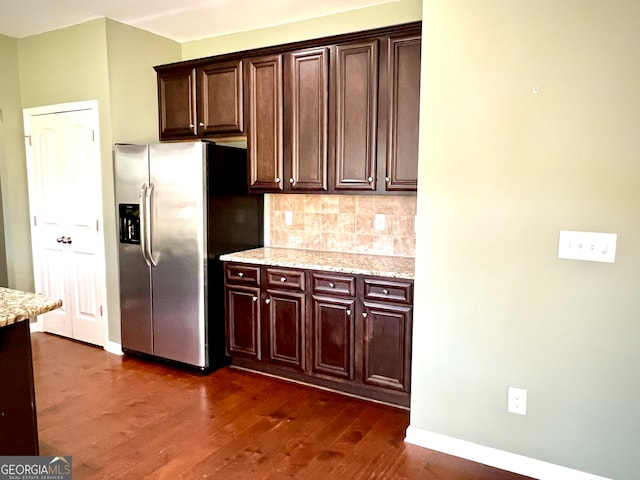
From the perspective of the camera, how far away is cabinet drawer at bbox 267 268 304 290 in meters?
3.07

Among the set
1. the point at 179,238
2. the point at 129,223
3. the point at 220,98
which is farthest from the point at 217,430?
the point at 220,98

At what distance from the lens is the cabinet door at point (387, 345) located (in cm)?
275

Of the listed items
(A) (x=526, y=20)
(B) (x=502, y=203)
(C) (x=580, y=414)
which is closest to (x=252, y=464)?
(C) (x=580, y=414)

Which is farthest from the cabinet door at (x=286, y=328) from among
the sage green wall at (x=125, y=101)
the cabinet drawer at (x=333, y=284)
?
the sage green wall at (x=125, y=101)

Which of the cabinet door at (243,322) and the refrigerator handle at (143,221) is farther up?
the refrigerator handle at (143,221)

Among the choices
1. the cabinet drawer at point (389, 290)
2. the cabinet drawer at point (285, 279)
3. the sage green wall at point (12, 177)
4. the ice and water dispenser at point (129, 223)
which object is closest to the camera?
the cabinet drawer at point (389, 290)

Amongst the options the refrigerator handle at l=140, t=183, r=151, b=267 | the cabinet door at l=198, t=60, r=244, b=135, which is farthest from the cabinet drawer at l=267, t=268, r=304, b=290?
the cabinet door at l=198, t=60, r=244, b=135

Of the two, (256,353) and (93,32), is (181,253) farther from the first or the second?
(93,32)

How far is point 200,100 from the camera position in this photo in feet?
11.9

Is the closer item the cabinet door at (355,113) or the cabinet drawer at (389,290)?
the cabinet drawer at (389,290)

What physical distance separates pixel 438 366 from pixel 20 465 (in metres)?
1.96

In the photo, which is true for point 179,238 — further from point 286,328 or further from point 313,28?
point 313,28

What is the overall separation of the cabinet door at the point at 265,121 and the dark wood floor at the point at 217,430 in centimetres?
149

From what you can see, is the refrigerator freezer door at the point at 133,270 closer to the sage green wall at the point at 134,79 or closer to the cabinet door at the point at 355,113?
the sage green wall at the point at 134,79
